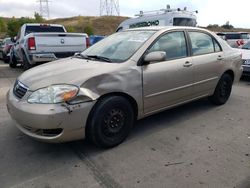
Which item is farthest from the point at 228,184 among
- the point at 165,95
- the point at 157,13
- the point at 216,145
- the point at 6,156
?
the point at 157,13

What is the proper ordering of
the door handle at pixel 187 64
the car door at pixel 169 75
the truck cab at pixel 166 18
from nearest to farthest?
the car door at pixel 169 75 < the door handle at pixel 187 64 < the truck cab at pixel 166 18

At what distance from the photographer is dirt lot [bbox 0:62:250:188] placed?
2.86 meters

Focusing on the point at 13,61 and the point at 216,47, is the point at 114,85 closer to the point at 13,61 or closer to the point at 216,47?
the point at 216,47

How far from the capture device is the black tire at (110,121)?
3.32m

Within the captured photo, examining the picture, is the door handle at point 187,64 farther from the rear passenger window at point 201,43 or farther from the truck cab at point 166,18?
the truck cab at point 166,18

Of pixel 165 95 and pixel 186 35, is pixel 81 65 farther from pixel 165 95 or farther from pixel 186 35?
pixel 186 35

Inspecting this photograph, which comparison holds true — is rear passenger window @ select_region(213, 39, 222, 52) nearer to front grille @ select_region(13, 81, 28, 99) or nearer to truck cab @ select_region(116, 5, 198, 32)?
front grille @ select_region(13, 81, 28, 99)

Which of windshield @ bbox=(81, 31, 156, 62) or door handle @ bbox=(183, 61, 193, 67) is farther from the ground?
windshield @ bbox=(81, 31, 156, 62)

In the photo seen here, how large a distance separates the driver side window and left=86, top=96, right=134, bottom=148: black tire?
3.32 feet

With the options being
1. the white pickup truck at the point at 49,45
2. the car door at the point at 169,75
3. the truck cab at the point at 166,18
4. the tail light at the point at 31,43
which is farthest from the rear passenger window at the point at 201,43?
the truck cab at the point at 166,18

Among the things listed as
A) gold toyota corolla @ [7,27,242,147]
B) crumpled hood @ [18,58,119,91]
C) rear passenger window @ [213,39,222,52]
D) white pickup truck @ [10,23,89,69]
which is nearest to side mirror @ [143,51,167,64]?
gold toyota corolla @ [7,27,242,147]

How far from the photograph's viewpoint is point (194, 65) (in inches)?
178

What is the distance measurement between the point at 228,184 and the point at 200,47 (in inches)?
106

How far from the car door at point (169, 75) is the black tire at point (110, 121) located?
40 centimetres
